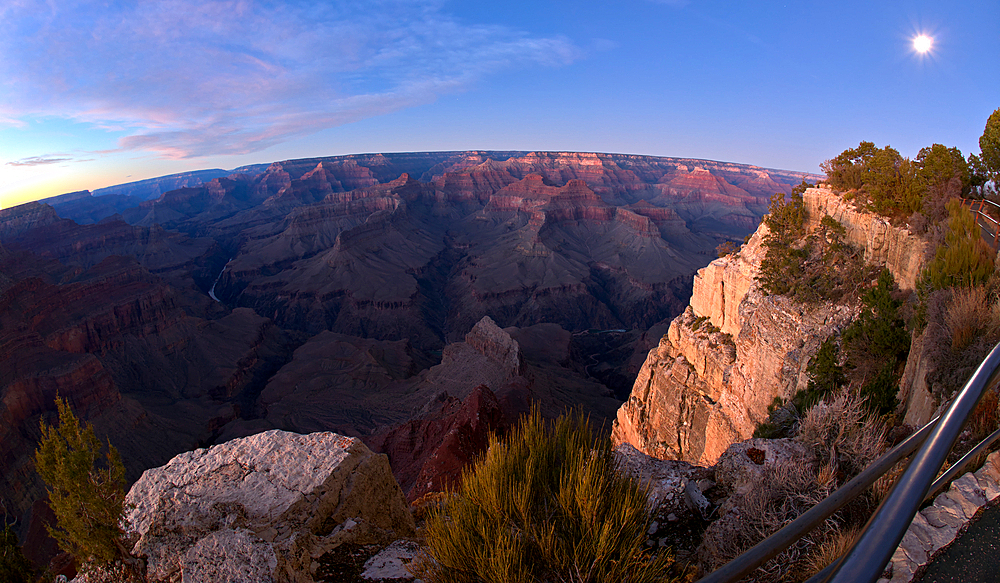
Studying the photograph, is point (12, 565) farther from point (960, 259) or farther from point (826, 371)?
point (960, 259)

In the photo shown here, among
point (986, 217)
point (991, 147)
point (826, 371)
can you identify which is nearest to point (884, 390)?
point (826, 371)

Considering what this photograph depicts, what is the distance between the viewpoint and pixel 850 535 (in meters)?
4.34

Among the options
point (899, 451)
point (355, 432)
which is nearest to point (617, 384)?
point (355, 432)

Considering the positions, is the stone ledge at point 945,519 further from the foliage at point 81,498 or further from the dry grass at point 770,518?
the foliage at point 81,498

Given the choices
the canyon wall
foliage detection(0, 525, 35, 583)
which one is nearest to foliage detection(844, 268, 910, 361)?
the canyon wall

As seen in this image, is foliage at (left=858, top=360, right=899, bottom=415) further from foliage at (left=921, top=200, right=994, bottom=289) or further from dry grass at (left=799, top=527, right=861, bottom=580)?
dry grass at (left=799, top=527, right=861, bottom=580)

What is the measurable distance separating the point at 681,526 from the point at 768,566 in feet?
6.63

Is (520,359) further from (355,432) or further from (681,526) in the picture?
(681,526)

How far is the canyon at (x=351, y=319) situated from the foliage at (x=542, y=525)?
1.75m

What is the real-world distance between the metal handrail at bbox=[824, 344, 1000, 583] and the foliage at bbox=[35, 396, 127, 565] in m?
7.12

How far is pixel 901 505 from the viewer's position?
5.91ft

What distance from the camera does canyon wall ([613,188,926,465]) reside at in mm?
14250

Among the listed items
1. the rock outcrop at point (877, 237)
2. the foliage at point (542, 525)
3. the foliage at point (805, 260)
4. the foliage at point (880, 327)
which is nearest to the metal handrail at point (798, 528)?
the foliage at point (542, 525)

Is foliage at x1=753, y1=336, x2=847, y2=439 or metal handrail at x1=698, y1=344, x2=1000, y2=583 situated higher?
metal handrail at x1=698, y1=344, x2=1000, y2=583
